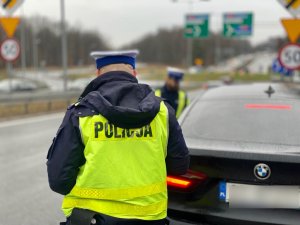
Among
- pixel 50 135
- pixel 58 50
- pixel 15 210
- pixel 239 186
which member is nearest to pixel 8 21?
pixel 50 135

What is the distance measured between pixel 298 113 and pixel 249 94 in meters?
0.63

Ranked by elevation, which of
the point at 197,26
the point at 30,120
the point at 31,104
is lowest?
the point at 31,104

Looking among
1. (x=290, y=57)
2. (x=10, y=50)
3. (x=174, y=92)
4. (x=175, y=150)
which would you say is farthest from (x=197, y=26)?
(x=175, y=150)

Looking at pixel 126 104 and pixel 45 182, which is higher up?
pixel 126 104

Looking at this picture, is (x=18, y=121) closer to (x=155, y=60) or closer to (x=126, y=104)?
(x=126, y=104)

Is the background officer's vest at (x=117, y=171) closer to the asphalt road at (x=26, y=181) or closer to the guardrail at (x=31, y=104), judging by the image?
the asphalt road at (x=26, y=181)

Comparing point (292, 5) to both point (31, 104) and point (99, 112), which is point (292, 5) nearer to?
point (99, 112)

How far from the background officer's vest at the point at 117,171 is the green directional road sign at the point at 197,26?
32760mm

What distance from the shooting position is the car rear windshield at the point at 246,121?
3.50 metres

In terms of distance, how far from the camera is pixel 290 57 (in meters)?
12.0

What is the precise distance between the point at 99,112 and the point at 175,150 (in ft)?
1.72

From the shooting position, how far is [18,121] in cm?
1473

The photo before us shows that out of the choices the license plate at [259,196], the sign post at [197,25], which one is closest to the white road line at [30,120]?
the license plate at [259,196]

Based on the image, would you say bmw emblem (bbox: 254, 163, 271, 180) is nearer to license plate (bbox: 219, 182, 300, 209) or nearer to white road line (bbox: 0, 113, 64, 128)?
license plate (bbox: 219, 182, 300, 209)
